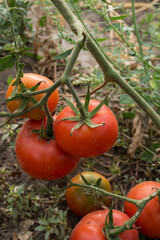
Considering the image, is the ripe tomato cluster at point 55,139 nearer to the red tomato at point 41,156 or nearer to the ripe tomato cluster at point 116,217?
the red tomato at point 41,156

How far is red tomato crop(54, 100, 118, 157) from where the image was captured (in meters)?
0.85

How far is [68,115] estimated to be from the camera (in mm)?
896

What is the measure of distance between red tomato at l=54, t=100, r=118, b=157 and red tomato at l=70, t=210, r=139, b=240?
222 mm

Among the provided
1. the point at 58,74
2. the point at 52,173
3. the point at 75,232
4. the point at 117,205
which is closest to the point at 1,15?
the point at 52,173

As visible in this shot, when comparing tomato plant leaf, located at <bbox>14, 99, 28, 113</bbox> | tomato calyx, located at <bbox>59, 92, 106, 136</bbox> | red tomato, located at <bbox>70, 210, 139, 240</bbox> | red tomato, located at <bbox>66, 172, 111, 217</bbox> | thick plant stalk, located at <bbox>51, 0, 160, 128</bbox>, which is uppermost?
thick plant stalk, located at <bbox>51, 0, 160, 128</bbox>

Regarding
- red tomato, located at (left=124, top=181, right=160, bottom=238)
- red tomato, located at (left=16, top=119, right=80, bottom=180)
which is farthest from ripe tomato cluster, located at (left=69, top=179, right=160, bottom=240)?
red tomato, located at (left=16, top=119, right=80, bottom=180)

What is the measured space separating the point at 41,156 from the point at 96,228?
0.28 m

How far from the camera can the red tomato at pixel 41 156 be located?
0.96 metres

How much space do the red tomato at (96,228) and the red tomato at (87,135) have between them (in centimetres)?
22

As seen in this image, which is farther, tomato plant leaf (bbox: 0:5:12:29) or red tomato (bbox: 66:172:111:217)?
red tomato (bbox: 66:172:111:217)

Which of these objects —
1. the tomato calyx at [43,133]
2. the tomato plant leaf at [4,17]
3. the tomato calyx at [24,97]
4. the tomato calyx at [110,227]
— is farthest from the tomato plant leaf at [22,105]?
the tomato calyx at [110,227]

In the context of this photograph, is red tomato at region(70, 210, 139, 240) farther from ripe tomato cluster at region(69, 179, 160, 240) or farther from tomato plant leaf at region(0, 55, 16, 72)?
tomato plant leaf at region(0, 55, 16, 72)

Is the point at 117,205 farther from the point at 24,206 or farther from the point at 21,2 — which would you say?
the point at 21,2

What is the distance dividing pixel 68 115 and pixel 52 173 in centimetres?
22
